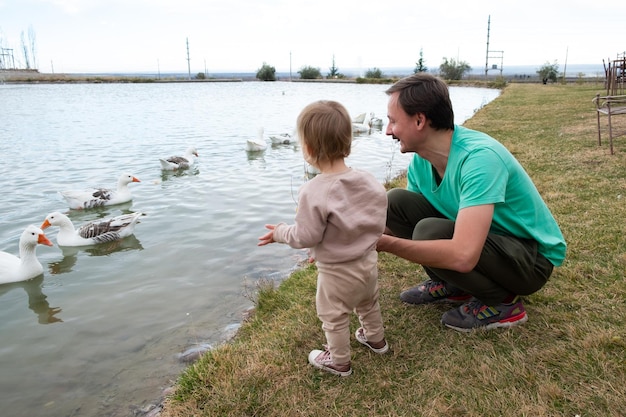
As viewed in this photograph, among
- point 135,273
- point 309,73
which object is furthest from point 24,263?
point 309,73

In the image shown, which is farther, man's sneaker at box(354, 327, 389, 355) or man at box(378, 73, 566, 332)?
man's sneaker at box(354, 327, 389, 355)

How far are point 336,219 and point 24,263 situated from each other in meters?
4.46

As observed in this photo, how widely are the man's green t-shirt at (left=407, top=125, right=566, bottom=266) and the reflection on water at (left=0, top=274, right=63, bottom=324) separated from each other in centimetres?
367

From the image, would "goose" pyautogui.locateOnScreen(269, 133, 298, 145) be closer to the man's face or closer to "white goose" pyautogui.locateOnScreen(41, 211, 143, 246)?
"white goose" pyautogui.locateOnScreen(41, 211, 143, 246)

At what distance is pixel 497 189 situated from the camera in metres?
2.23

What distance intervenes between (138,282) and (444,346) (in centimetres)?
340

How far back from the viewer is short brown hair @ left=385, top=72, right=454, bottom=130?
7.80ft

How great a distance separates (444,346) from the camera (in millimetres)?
2621

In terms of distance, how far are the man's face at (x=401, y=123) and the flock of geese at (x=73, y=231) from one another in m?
4.52

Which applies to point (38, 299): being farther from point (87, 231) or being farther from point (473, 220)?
point (473, 220)

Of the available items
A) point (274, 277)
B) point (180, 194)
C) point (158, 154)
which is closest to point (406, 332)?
point (274, 277)

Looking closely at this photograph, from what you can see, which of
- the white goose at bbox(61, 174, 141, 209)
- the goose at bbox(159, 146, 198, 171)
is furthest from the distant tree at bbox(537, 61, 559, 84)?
the white goose at bbox(61, 174, 141, 209)

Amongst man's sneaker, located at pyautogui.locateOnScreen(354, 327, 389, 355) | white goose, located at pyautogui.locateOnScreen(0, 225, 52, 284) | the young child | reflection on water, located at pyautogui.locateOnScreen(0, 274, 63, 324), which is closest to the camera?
the young child

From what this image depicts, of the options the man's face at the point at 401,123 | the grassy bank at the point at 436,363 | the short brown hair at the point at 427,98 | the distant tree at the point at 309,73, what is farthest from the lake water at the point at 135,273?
the distant tree at the point at 309,73
